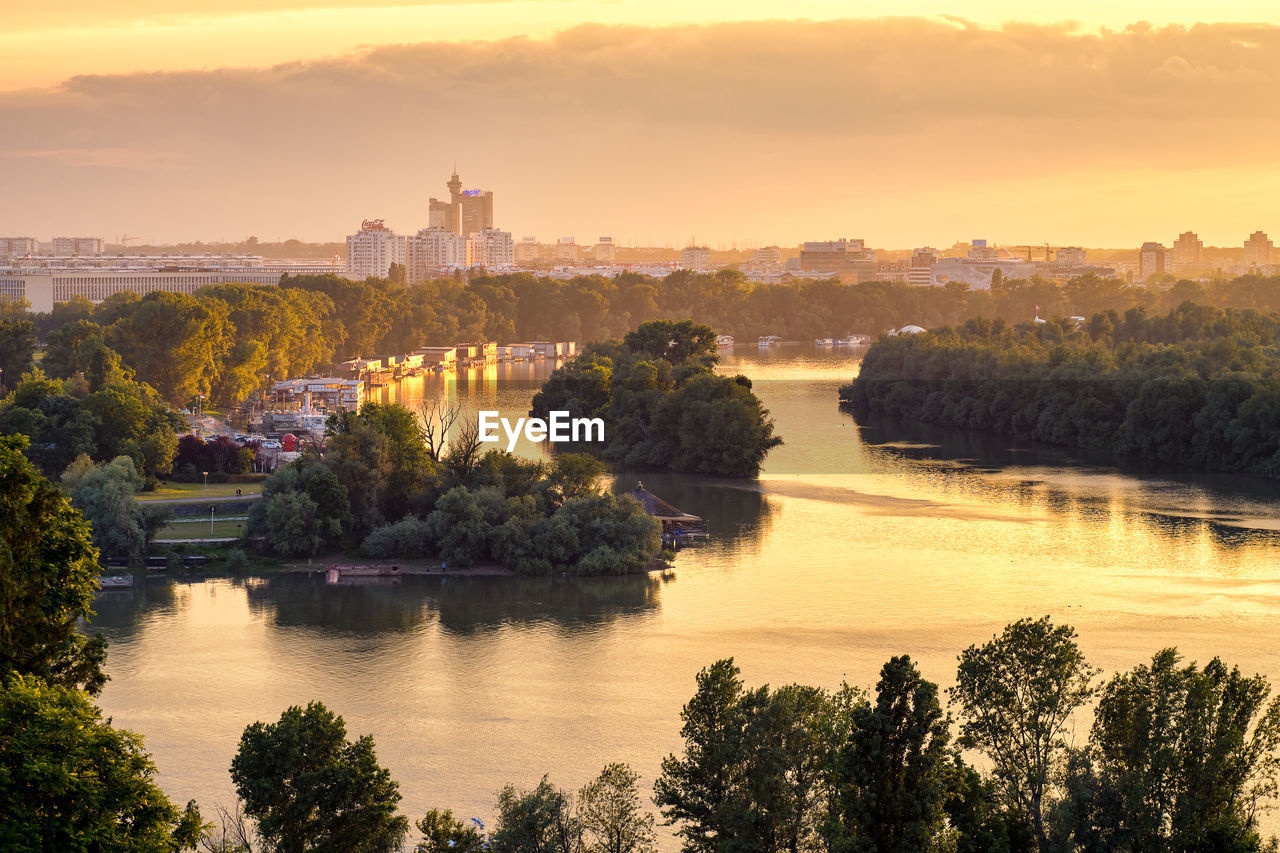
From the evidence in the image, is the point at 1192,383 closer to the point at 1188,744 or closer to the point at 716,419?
the point at 716,419

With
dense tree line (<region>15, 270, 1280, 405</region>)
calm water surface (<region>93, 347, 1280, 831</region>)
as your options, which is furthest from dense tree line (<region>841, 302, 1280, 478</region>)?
dense tree line (<region>15, 270, 1280, 405</region>)

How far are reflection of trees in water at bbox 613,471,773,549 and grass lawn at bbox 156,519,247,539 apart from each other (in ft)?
25.3

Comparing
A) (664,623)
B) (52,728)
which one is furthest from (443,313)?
(52,728)

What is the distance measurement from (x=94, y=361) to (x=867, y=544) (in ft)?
67.3

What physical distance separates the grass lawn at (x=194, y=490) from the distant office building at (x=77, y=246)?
138943mm

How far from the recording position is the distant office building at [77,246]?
6388 inches

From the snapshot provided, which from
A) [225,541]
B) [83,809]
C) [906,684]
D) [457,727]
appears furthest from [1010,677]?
[225,541]

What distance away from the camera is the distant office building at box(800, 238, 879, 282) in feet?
435

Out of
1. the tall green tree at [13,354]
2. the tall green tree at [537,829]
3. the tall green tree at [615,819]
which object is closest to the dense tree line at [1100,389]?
the tall green tree at [13,354]

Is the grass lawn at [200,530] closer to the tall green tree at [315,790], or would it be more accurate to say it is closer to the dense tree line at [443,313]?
the dense tree line at [443,313]

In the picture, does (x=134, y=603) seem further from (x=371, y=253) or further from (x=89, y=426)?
(x=371, y=253)

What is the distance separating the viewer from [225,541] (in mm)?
24234

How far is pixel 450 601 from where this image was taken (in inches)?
851

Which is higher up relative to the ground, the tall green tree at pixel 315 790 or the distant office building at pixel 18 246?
the distant office building at pixel 18 246
